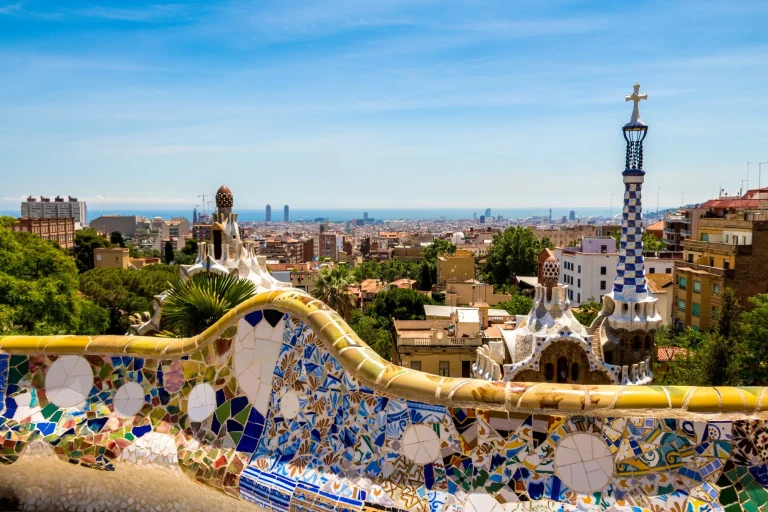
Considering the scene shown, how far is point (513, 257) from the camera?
62.6m

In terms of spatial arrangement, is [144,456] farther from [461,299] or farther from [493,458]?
[461,299]

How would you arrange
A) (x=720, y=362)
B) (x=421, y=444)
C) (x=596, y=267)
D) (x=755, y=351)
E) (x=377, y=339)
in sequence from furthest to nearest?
(x=596, y=267) → (x=377, y=339) → (x=755, y=351) → (x=720, y=362) → (x=421, y=444)

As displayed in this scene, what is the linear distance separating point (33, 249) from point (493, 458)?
725 inches

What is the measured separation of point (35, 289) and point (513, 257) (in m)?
49.8

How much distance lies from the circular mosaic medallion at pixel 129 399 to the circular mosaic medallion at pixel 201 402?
46 centimetres

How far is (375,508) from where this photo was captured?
13.5 ft

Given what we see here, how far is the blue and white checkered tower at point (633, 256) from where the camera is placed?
51.4 ft

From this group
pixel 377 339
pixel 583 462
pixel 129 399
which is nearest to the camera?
pixel 583 462

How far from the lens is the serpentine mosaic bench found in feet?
12.4

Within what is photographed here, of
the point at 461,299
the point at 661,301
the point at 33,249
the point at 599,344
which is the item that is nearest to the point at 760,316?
the point at 599,344

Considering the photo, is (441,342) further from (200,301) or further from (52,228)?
(52,228)

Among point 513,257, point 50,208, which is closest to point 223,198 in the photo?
point 513,257

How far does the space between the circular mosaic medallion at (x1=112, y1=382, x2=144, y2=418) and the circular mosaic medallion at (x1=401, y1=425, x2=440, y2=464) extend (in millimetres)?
2274

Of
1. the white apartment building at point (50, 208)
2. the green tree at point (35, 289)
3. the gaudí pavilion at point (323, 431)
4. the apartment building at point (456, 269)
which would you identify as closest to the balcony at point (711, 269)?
the apartment building at point (456, 269)
